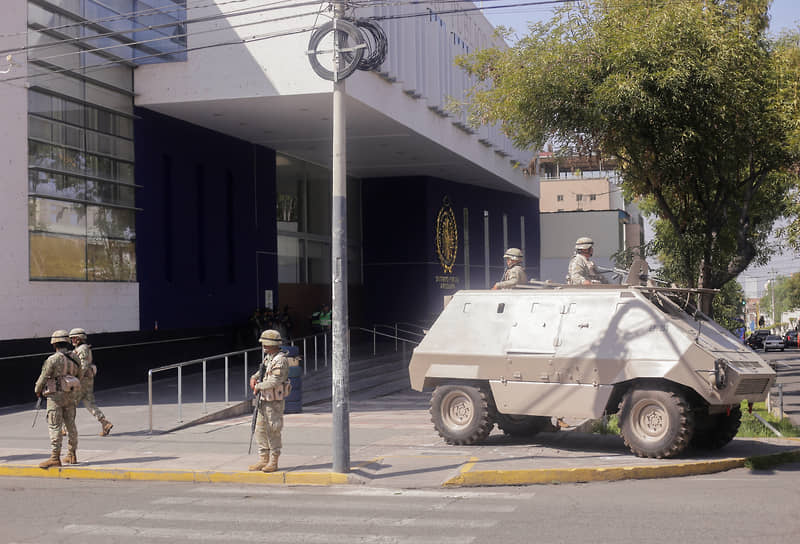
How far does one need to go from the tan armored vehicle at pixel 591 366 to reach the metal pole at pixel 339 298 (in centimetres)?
245

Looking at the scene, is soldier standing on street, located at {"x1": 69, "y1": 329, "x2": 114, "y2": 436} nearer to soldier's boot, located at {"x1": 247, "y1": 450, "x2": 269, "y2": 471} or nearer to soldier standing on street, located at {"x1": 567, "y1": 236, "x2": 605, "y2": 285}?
soldier's boot, located at {"x1": 247, "y1": 450, "x2": 269, "y2": 471}

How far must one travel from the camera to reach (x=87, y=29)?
22.4 m

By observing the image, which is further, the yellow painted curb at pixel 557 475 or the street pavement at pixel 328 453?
the street pavement at pixel 328 453

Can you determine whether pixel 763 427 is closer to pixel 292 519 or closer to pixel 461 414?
pixel 461 414

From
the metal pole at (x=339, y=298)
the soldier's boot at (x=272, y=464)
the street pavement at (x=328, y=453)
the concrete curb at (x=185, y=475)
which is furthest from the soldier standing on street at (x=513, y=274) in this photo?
the soldier's boot at (x=272, y=464)

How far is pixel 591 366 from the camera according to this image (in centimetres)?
1203

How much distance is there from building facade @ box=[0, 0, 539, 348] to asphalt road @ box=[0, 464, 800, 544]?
8995 millimetres

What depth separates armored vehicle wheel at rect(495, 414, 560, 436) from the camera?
13695 millimetres

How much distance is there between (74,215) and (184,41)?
580cm

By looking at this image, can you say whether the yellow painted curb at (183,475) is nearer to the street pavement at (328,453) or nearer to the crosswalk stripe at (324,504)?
the street pavement at (328,453)

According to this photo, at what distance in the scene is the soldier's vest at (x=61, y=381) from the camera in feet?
40.1

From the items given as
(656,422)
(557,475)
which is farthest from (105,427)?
(656,422)

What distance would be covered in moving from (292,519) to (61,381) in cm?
495

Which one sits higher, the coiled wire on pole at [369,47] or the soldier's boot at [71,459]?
the coiled wire on pole at [369,47]
